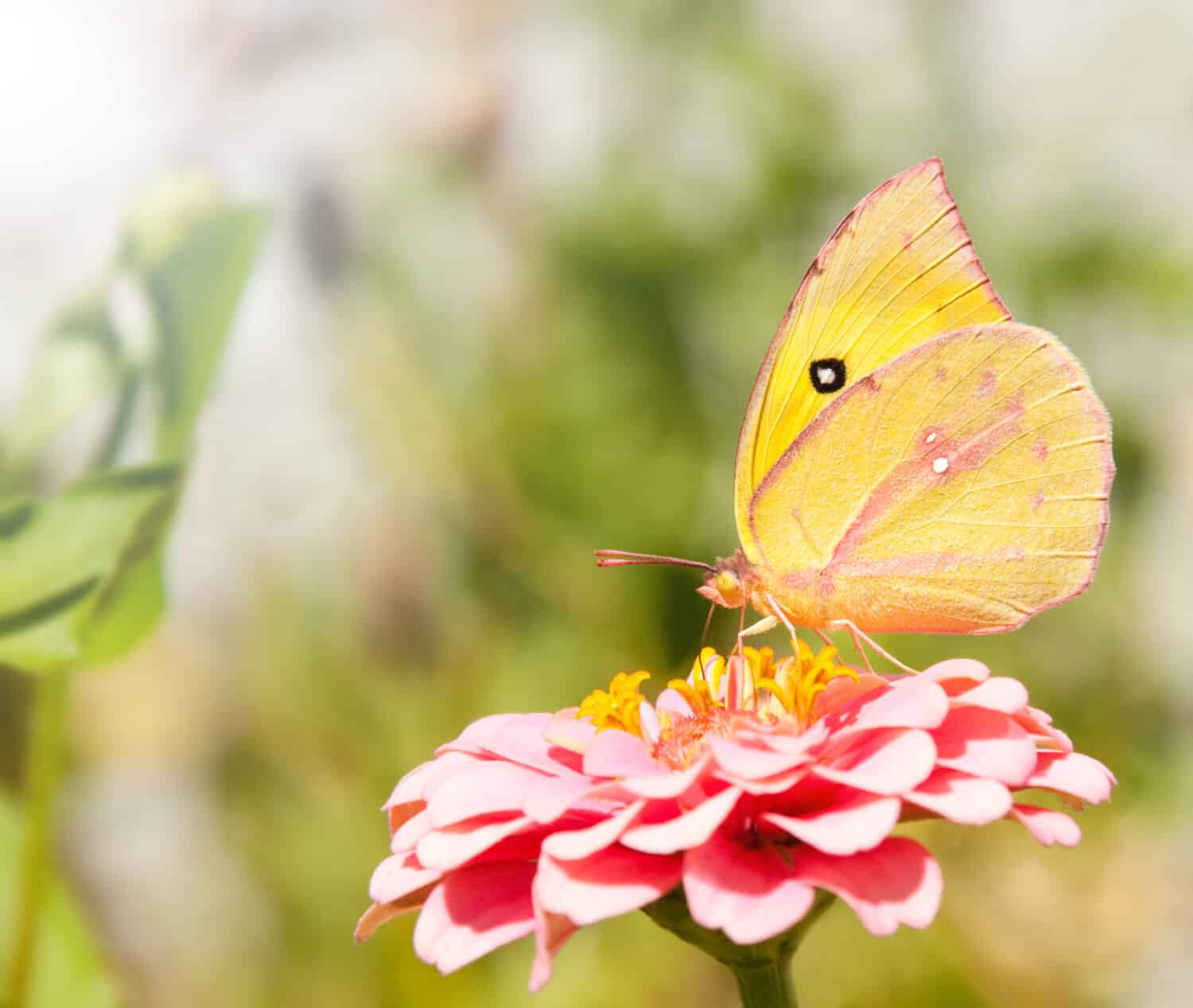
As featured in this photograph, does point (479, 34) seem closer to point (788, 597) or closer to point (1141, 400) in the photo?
point (1141, 400)

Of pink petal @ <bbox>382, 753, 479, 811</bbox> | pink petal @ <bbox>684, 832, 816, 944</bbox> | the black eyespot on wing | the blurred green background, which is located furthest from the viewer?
the blurred green background

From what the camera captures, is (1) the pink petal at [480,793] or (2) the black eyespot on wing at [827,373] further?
(2) the black eyespot on wing at [827,373]

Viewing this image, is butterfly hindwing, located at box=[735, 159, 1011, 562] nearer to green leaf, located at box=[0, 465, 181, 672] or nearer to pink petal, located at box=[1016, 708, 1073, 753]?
pink petal, located at box=[1016, 708, 1073, 753]

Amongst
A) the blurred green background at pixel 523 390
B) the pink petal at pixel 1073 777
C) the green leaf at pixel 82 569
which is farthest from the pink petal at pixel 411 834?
the blurred green background at pixel 523 390

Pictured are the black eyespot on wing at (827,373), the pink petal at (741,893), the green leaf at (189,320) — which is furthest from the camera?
the green leaf at (189,320)

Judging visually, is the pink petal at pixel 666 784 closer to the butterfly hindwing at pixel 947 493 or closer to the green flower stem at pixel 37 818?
the butterfly hindwing at pixel 947 493

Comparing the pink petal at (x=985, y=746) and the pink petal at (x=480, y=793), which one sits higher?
the pink petal at (x=480, y=793)

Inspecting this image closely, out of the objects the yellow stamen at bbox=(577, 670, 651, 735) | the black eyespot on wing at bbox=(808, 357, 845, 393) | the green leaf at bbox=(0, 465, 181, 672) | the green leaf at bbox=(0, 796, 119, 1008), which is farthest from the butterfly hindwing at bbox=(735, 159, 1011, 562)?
the green leaf at bbox=(0, 796, 119, 1008)

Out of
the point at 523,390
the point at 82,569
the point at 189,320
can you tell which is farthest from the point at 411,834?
the point at 523,390

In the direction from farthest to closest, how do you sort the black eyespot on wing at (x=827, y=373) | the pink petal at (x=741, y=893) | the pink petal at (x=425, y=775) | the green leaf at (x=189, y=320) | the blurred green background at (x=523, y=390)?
the blurred green background at (x=523, y=390)
the green leaf at (x=189, y=320)
the black eyespot on wing at (x=827, y=373)
the pink petal at (x=425, y=775)
the pink petal at (x=741, y=893)
